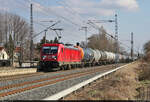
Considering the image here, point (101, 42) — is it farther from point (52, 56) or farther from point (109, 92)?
point (109, 92)

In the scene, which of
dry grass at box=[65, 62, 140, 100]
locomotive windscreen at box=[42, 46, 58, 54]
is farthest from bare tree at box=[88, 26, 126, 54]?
dry grass at box=[65, 62, 140, 100]

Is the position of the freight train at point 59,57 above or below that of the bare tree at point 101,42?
below

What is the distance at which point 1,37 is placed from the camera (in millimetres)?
64438

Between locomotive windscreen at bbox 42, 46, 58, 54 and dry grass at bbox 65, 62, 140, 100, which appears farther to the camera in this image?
locomotive windscreen at bbox 42, 46, 58, 54

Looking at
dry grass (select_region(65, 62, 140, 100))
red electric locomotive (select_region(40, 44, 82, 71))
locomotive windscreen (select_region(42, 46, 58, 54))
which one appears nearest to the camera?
dry grass (select_region(65, 62, 140, 100))

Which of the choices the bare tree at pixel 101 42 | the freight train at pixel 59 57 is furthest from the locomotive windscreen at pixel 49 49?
the bare tree at pixel 101 42

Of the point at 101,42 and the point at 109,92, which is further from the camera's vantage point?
the point at 101,42

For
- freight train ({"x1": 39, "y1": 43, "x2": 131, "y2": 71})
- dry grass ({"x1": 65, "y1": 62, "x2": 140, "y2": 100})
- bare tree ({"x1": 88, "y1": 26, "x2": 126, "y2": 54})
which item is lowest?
dry grass ({"x1": 65, "y1": 62, "x2": 140, "y2": 100})

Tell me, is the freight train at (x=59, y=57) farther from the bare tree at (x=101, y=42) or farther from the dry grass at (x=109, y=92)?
the bare tree at (x=101, y=42)

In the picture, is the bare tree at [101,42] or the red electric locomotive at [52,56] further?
the bare tree at [101,42]

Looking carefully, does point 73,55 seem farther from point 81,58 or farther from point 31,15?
point 31,15

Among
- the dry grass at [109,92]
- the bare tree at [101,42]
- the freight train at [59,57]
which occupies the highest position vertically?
the bare tree at [101,42]

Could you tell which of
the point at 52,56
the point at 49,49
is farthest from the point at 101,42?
the point at 52,56

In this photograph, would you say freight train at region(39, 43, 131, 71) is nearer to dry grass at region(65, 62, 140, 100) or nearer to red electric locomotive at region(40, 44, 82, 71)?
red electric locomotive at region(40, 44, 82, 71)
